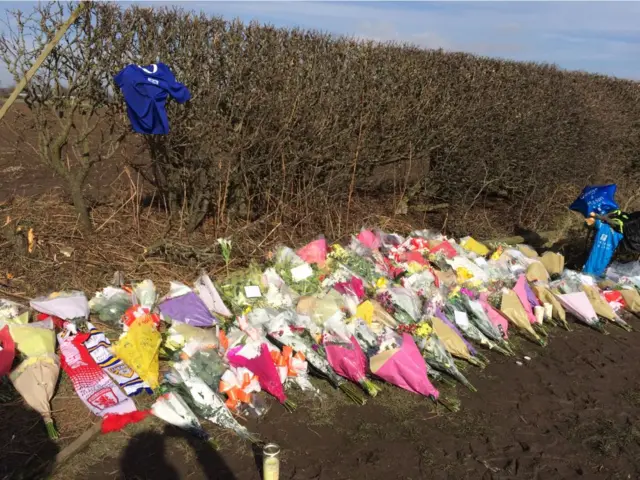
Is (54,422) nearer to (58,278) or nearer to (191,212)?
(58,278)

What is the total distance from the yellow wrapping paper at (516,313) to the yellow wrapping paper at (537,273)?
→ 2.76 ft

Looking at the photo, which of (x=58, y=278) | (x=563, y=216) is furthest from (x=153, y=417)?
(x=563, y=216)

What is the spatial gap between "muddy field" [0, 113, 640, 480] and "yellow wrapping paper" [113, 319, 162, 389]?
37 cm

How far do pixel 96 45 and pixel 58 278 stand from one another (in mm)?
2085

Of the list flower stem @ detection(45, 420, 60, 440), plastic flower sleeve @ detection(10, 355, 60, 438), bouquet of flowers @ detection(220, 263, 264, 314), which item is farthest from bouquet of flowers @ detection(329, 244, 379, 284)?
flower stem @ detection(45, 420, 60, 440)

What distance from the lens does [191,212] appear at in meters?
5.33

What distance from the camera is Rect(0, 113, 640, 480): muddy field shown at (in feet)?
8.95

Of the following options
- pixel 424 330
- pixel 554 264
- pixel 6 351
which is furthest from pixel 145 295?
pixel 554 264

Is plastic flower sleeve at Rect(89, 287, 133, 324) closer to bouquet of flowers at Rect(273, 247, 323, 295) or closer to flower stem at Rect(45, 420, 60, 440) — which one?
flower stem at Rect(45, 420, 60, 440)

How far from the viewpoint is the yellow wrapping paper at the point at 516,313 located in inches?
184

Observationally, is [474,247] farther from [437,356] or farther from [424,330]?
[437,356]

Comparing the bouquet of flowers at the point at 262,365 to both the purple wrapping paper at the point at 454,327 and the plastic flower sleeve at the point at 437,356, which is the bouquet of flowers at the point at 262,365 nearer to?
the plastic flower sleeve at the point at 437,356

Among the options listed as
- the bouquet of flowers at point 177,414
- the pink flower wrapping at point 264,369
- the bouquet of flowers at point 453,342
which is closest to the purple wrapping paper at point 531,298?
the bouquet of flowers at point 453,342

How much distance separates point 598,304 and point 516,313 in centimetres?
119
